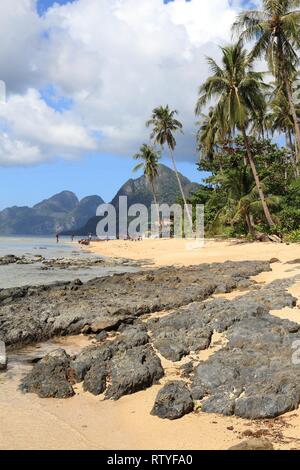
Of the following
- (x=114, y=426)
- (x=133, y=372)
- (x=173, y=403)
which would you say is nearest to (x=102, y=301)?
(x=133, y=372)

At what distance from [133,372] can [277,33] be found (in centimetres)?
2361

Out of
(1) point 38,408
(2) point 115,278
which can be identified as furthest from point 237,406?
(2) point 115,278

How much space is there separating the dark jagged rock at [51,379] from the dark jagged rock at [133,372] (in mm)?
745

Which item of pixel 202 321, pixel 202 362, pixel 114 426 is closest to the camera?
pixel 114 426

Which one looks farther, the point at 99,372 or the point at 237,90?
the point at 237,90

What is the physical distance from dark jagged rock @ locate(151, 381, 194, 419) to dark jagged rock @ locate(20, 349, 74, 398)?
1.62 metres

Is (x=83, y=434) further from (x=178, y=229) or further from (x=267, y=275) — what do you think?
(x=178, y=229)

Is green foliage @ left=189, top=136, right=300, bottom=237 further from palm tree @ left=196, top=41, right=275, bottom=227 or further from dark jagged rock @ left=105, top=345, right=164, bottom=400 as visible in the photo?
dark jagged rock @ left=105, top=345, right=164, bottom=400

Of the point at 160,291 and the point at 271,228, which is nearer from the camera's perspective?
the point at 160,291

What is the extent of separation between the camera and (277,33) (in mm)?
25125

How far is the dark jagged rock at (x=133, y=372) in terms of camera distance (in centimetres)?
706

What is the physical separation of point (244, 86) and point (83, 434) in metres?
28.3

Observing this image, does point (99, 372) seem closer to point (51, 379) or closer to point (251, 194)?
point (51, 379)

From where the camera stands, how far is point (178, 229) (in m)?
56.8
